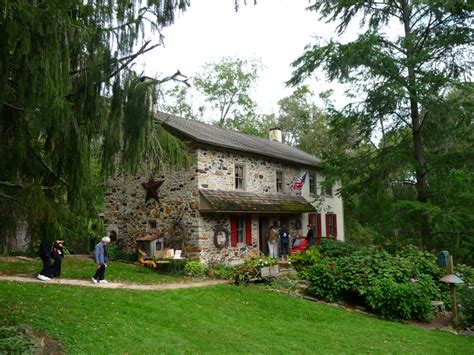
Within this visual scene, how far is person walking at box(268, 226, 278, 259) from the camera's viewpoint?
60.2 feet

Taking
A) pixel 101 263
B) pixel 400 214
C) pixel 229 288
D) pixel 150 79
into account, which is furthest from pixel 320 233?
pixel 150 79

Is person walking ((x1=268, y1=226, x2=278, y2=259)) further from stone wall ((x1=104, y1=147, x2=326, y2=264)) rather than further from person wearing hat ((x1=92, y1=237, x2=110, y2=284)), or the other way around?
person wearing hat ((x1=92, y1=237, x2=110, y2=284))

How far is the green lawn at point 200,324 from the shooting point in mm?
7031

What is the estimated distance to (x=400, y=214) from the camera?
17.0 metres

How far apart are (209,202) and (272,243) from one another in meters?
4.32

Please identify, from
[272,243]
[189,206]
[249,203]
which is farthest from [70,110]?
[272,243]

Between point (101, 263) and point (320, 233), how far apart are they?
563 inches

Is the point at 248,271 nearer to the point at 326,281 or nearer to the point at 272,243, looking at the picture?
the point at 326,281

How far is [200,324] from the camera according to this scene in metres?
8.64

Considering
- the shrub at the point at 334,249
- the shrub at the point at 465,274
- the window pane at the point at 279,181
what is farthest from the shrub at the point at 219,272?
the shrub at the point at 465,274

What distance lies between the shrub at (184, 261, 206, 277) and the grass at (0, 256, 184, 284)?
424 mm

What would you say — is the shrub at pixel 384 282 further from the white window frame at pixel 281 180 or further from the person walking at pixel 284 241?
the white window frame at pixel 281 180

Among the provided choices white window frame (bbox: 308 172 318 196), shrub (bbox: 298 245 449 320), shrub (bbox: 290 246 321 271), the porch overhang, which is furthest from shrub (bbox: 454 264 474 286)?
white window frame (bbox: 308 172 318 196)

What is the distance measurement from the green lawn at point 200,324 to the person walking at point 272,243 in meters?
6.34
